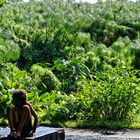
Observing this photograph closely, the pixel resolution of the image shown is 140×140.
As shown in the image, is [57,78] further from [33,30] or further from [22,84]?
[33,30]

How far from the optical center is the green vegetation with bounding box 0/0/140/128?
12.6 meters

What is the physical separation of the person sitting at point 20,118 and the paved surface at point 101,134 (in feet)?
9.58

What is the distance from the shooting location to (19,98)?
729cm

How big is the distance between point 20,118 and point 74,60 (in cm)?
873

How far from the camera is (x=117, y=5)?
24922 millimetres

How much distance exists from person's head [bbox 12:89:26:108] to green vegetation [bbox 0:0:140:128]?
5048 millimetres

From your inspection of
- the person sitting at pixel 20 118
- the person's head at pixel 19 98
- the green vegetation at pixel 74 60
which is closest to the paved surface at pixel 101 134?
the green vegetation at pixel 74 60

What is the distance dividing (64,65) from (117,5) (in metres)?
9.42

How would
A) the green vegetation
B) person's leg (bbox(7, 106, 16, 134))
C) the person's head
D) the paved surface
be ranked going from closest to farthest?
the person's head < person's leg (bbox(7, 106, 16, 134)) < the paved surface < the green vegetation

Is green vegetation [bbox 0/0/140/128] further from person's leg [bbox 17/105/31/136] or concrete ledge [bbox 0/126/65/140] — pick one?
person's leg [bbox 17/105/31/136]

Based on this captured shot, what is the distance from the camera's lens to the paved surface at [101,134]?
10609 millimetres

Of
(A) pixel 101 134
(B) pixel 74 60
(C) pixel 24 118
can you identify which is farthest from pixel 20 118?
(B) pixel 74 60

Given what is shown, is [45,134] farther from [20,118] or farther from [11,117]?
[11,117]

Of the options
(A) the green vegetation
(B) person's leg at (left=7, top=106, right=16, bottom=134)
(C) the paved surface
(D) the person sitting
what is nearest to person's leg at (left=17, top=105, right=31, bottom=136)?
(D) the person sitting
